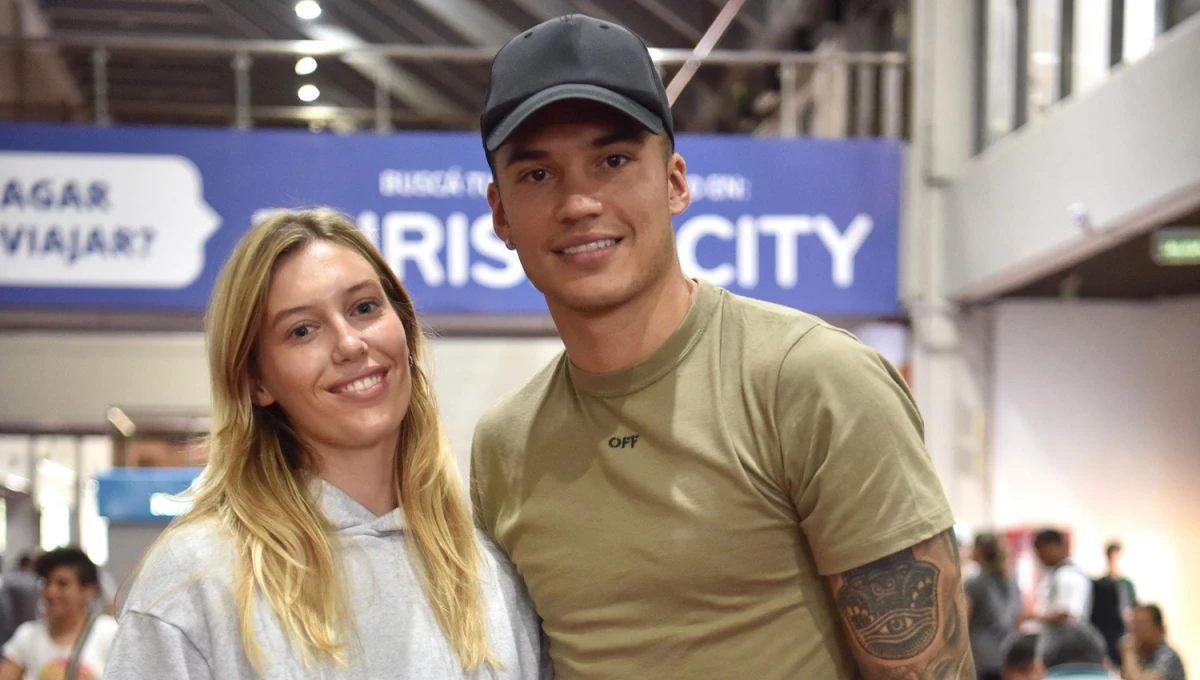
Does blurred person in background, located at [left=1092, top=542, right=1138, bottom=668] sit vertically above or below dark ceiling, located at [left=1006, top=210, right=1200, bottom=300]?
below

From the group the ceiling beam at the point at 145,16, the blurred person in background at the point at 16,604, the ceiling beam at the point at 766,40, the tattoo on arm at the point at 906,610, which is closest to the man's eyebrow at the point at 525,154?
the tattoo on arm at the point at 906,610

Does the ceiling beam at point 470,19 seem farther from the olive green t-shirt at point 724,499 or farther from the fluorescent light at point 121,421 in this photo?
the fluorescent light at point 121,421

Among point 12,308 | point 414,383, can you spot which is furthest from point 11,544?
point 414,383

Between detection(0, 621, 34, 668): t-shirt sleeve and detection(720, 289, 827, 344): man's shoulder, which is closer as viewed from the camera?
detection(720, 289, 827, 344): man's shoulder

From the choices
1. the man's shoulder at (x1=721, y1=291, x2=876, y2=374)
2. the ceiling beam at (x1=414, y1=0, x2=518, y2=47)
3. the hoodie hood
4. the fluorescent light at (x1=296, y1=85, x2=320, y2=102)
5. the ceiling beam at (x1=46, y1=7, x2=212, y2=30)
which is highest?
the ceiling beam at (x1=46, y1=7, x2=212, y2=30)

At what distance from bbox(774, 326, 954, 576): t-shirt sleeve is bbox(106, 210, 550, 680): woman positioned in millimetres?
554

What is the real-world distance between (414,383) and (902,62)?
7032mm

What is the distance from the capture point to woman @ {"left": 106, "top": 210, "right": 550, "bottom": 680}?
1736 mm

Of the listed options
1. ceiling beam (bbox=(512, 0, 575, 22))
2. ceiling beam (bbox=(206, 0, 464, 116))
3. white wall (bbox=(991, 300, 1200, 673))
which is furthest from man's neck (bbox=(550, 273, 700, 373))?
white wall (bbox=(991, 300, 1200, 673))

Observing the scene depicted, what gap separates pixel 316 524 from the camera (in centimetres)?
188

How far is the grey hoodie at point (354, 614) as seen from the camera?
1.70 metres

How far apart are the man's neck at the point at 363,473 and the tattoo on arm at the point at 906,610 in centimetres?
72

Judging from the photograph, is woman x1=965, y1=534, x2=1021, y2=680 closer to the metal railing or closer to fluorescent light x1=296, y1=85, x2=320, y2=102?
the metal railing

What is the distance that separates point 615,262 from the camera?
1.80 meters
